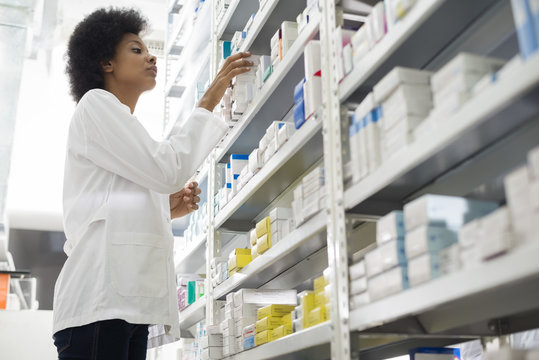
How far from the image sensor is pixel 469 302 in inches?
72.3

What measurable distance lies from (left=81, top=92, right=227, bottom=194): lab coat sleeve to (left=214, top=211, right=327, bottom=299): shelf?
448 millimetres

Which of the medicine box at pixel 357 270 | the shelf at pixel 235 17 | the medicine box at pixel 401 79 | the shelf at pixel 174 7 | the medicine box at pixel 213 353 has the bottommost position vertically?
the medicine box at pixel 213 353

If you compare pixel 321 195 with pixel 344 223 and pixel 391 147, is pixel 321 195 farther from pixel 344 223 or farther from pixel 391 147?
pixel 391 147

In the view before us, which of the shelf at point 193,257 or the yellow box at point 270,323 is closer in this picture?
the yellow box at point 270,323

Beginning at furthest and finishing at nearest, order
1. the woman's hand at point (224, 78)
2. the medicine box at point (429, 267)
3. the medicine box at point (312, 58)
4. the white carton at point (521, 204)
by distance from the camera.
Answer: the woman's hand at point (224, 78), the medicine box at point (312, 58), the medicine box at point (429, 267), the white carton at point (521, 204)

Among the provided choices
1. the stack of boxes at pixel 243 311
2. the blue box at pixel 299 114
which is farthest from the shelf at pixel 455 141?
the stack of boxes at pixel 243 311

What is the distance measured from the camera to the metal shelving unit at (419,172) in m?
1.35

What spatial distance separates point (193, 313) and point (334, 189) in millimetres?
2319

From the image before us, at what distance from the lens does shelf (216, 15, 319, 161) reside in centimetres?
247

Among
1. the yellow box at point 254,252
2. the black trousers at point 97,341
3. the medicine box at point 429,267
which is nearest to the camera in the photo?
the medicine box at point 429,267

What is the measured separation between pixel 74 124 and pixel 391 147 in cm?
117

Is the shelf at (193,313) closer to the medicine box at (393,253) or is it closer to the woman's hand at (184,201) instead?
the woman's hand at (184,201)

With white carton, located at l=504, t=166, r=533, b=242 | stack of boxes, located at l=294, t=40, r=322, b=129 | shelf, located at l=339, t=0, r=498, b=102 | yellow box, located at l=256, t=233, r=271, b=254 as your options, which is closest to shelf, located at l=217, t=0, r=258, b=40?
stack of boxes, located at l=294, t=40, r=322, b=129

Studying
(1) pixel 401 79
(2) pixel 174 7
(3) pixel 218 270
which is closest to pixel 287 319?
(3) pixel 218 270
